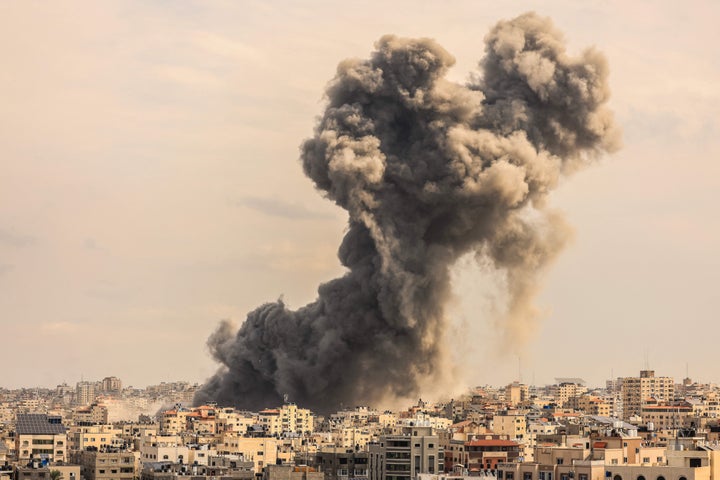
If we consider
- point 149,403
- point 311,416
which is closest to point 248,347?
point 311,416

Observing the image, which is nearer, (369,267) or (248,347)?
(369,267)

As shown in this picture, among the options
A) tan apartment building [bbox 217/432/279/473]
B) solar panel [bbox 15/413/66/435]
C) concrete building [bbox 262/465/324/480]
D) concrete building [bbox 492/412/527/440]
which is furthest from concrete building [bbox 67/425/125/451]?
concrete building [bbox 262/465/324/480]

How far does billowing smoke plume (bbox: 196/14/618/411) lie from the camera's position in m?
85.6

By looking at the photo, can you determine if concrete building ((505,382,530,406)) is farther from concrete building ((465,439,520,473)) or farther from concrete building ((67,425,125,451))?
concrete building ((465,439,520,473))

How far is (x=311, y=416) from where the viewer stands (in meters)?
92.9

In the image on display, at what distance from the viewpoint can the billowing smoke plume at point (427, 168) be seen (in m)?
85.6

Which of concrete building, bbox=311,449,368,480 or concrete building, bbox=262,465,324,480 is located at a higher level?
concrete building, bbox=311,449,368,480

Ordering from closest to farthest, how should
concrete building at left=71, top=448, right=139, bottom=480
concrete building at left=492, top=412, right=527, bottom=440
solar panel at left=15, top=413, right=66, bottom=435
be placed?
concrete building at left=71, top=448, right=139, bottom=480 < solar panel at left=15, top=413, right=66, bottom=435 < concrete building at left=492, top=412, right=527, bottom=440

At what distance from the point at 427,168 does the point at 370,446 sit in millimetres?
25934

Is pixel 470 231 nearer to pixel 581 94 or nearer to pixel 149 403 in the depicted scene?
pixel 581 94

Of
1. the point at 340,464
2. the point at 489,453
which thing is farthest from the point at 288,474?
the point at 340,464

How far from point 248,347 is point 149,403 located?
72.7 m

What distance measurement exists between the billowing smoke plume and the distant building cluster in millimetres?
4239

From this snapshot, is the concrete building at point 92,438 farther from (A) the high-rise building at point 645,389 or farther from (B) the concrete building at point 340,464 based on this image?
(A) the high-rise building at point 645,389
